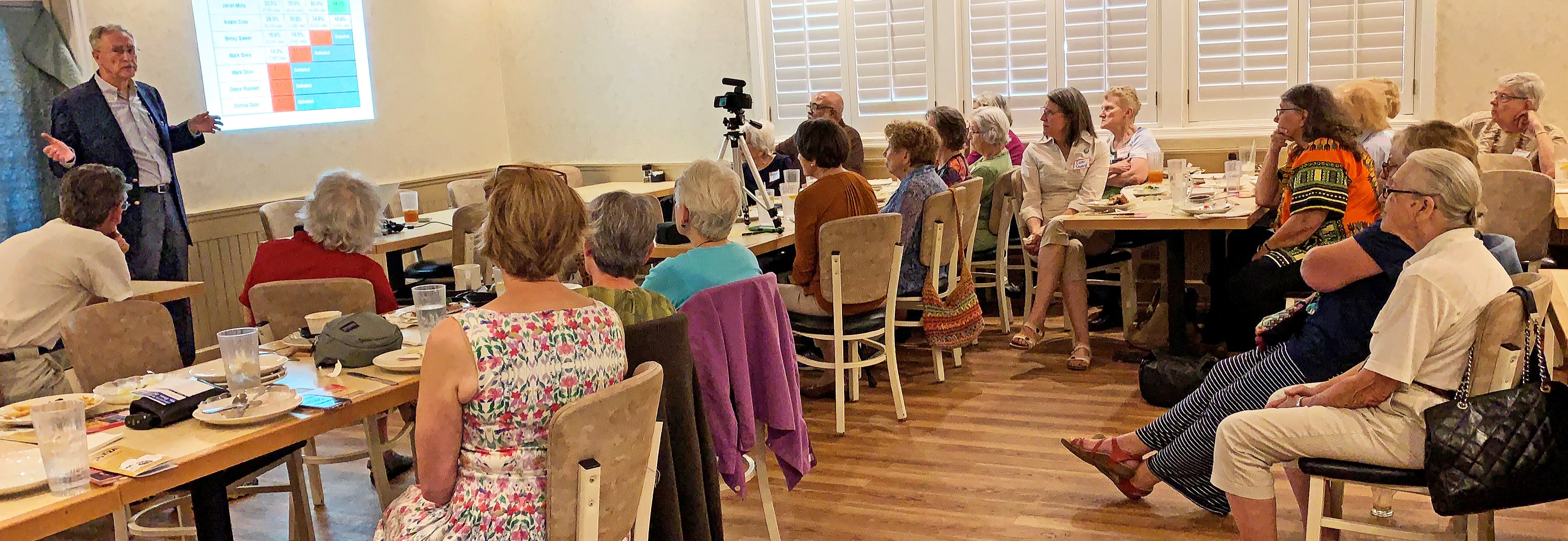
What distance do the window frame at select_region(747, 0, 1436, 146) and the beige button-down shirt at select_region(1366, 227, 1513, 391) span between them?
4.35 metres

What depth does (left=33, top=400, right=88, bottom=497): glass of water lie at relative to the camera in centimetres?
197

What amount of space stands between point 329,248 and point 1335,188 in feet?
11.6

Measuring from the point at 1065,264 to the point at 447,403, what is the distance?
3.91 m

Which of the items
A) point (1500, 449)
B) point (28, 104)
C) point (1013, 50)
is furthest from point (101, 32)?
point (1500, 449)

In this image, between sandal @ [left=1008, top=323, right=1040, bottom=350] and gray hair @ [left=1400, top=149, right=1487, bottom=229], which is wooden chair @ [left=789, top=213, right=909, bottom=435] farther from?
gray hair @ [left=1400, top=149, right=1487, bottom=229]

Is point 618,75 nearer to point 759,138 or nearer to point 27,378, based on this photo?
point 759,138

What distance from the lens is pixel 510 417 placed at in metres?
2.14

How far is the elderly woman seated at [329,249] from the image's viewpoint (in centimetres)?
365

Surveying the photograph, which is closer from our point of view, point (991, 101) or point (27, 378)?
point (27, 378)

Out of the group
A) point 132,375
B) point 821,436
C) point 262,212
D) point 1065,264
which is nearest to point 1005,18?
point 1065,264

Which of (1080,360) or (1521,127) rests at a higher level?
(1521,127)

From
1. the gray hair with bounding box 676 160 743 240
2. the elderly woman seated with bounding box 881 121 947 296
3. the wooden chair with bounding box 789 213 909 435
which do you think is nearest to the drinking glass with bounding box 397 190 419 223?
the wooden chair with bounding box 789 213 909 435

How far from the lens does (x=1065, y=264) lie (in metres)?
5.46

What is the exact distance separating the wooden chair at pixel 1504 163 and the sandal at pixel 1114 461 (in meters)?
2.87
